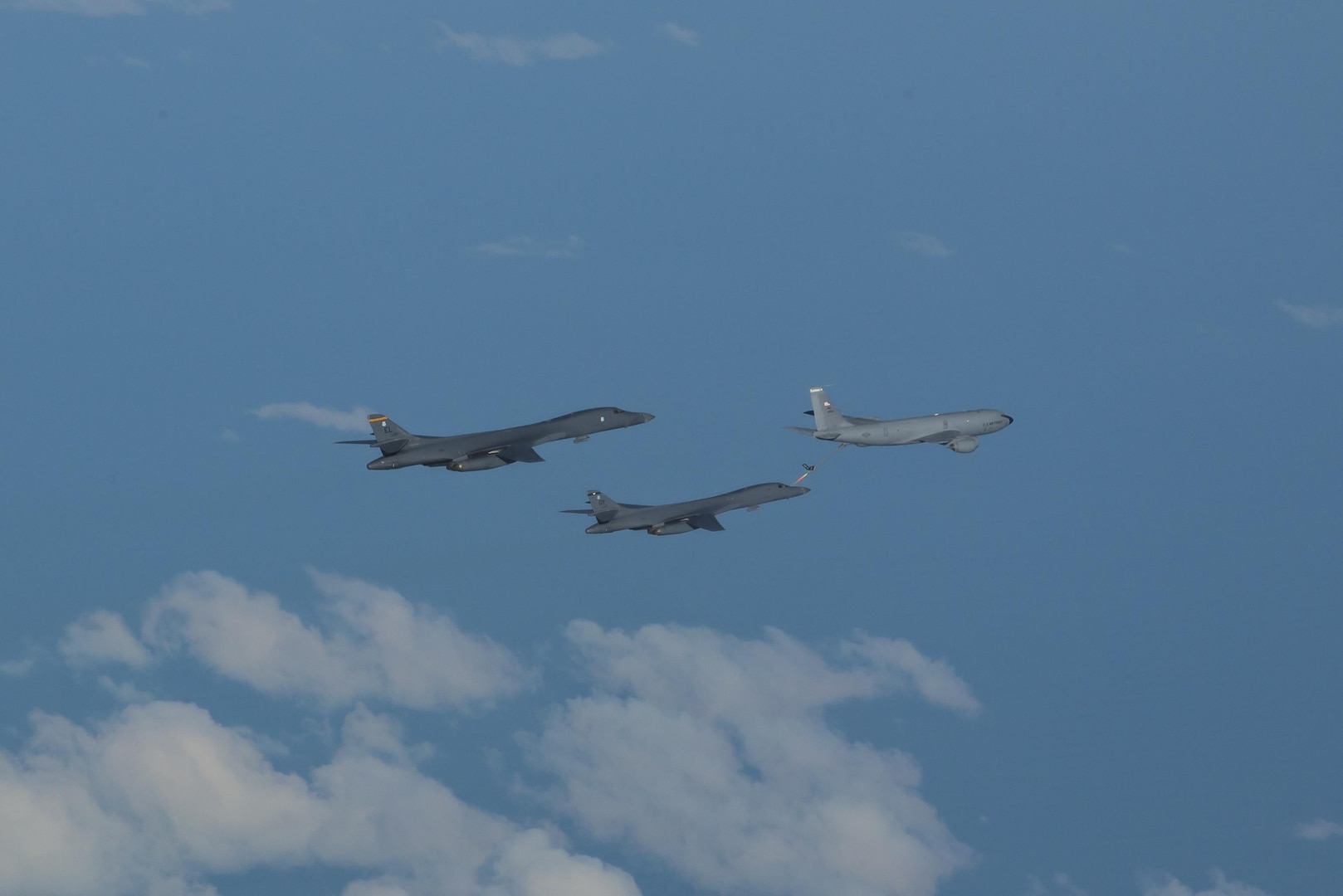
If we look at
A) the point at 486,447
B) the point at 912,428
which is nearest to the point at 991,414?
the point at 912,428

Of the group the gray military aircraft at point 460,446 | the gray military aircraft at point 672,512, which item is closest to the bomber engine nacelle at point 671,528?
the gray military aircraft at point 672,512

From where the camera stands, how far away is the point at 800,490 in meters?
155

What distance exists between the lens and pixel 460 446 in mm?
149500

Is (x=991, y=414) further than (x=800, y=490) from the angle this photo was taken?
Yes

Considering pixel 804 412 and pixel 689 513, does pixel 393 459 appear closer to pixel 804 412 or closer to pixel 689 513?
pixel 689 513

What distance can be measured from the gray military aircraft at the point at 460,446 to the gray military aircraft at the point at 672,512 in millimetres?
8205

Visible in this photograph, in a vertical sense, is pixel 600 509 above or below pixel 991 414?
below

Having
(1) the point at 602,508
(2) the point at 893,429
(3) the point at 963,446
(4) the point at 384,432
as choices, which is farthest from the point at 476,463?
(3) the point at 963,446

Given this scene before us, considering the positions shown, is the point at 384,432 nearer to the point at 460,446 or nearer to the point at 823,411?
the point at 460,446

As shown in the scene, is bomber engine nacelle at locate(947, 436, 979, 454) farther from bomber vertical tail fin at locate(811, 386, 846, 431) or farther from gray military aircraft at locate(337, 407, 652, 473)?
gray military aircraft at locate(337, 407, 652, 473)

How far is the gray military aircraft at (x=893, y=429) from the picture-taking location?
15688 centimetres

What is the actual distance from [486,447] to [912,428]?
37.1 m

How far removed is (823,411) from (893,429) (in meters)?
6.26

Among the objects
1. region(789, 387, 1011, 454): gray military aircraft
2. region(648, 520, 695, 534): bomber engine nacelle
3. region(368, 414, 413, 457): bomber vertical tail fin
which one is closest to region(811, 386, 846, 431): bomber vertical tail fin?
region(789, 387, 1011, 454): gray military aircraft
